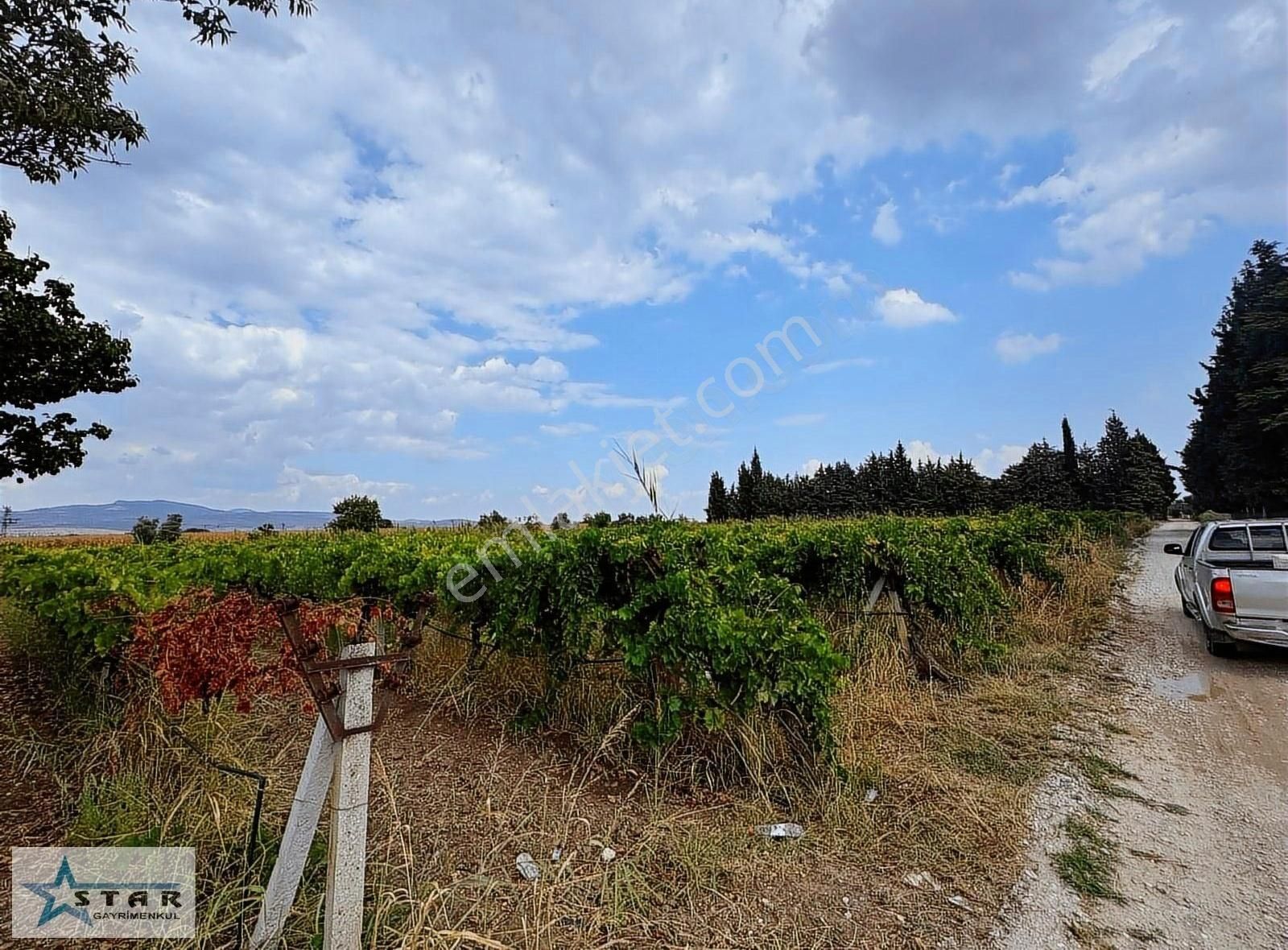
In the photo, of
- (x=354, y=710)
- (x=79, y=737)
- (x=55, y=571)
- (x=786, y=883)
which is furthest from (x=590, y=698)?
(x=55, y=571)

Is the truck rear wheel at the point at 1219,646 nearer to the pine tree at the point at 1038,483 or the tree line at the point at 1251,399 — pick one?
the tree line at the point at 1251,399

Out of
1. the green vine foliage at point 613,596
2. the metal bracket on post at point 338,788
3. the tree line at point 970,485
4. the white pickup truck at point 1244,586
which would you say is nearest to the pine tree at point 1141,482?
the tree line at point 970,485

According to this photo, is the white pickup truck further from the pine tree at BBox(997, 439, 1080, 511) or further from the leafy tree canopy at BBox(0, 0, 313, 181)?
the pine tree at BBox(997, 439, 1080, 511)

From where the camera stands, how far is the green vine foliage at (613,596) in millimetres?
3316

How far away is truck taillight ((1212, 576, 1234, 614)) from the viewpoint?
19.5 feet

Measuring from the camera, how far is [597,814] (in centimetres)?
305

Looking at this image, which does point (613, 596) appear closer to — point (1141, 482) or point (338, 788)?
point (338, 788)

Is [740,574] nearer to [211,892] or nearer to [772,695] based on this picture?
[772,695]

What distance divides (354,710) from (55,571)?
133 inches

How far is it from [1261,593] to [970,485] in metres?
38.5

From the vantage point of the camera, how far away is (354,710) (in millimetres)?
1840

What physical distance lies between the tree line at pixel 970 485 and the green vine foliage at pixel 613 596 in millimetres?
29389

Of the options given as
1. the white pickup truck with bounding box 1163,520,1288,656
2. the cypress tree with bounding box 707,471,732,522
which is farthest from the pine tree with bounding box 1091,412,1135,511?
the white pickup truck with bounding box 1163,520,1288,656

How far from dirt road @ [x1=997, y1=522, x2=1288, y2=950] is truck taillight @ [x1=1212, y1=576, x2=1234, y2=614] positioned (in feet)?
2.09
